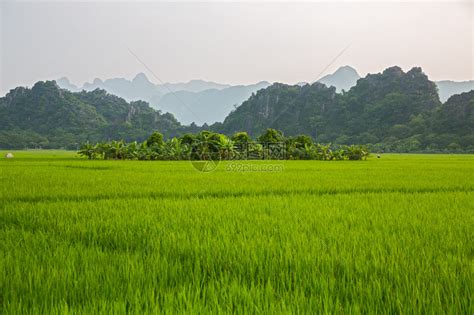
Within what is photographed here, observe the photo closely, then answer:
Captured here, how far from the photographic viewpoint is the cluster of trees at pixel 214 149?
54.3 feet

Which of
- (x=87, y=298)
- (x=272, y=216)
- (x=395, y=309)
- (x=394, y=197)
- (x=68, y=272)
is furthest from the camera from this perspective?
(x=394, y=197)

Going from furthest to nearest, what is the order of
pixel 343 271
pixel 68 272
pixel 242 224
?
pixel 242 224 → pixel 343 271 → pixel 68 272

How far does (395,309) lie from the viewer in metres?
1.26

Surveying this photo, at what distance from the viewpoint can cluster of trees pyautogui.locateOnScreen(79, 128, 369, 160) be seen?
16562 mm

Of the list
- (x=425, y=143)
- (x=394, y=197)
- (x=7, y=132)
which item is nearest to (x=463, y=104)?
(x=425, y=143)

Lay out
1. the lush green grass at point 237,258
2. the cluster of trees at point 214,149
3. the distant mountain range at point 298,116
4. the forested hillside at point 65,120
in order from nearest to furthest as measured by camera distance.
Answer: the lush green grass at point 237,258, the cluster of trees at point 214,149, the distant mountain range at point 298,116, the forested hillside at point 65,120

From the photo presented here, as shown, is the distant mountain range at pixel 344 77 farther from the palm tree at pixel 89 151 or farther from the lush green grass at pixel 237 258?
the lush green grass at pixel 237 258

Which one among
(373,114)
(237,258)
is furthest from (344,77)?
(237,258)

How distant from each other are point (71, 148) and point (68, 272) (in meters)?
41.3

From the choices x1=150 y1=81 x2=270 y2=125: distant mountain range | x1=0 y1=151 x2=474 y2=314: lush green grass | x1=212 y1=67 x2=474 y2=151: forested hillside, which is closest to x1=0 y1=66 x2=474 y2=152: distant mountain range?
x1=212 y1=67 x2=474 y2=151: forested hillside

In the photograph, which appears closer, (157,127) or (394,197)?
(394,197)

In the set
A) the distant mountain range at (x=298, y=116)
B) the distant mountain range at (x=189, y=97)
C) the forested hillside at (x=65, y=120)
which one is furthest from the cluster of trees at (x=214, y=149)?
the distant mountain range at (x=189, y=97)

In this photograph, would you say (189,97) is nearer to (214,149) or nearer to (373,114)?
(373,114)

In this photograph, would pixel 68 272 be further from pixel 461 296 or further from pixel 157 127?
pixel 157 127
